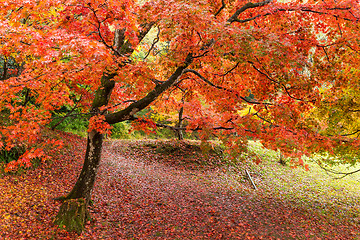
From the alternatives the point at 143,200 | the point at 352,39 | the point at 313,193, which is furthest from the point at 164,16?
the point at 313,193

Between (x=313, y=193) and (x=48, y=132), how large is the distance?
497 inches

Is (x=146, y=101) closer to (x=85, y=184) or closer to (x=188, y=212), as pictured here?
(x=85, y=184)

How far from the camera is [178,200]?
934 cm

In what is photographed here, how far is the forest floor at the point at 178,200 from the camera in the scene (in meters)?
6.75

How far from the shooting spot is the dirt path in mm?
7016

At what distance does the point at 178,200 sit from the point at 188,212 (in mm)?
1045

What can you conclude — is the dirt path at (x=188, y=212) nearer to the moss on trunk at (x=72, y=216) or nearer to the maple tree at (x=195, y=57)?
the moss on trunk at (x=72, y=216)

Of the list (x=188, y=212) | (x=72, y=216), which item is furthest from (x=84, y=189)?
(x=188, y=212)

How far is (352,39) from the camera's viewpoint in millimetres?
6105

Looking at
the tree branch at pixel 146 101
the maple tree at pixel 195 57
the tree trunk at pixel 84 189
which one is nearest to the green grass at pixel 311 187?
the maple tree at pixel 195 57

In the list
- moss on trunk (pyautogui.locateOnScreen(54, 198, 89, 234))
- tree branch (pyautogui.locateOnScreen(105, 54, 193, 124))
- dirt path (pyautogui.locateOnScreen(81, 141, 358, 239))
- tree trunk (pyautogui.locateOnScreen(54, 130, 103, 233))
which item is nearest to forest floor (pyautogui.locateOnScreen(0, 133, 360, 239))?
dirt path (pyautogui.locateOnScreen(81, 141, 358, 239))

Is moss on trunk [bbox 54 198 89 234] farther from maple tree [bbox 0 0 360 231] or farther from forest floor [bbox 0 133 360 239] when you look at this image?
forest floor [bbox 0 133 360 239]

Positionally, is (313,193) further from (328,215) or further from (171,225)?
(171,225)

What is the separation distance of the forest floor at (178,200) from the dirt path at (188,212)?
30mm
